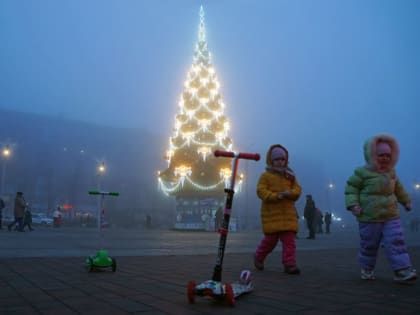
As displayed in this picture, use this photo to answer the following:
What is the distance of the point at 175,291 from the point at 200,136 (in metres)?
25.1

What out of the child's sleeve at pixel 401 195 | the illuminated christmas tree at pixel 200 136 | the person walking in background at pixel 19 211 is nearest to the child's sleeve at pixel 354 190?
the child's sleeve at pixel 401 195

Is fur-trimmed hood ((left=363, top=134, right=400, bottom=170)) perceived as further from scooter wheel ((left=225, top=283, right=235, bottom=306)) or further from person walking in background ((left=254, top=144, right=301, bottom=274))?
scooter wheel ((left=225, top=283, right=235, bottom=306))

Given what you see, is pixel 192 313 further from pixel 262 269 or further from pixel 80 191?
pixel 80 191

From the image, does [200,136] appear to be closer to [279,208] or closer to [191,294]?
[279,208]

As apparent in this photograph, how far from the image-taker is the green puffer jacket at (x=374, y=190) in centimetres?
565

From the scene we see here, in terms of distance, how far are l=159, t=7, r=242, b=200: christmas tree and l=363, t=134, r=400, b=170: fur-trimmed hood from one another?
2319 centimetres

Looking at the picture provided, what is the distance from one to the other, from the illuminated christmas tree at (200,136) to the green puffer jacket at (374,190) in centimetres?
2345

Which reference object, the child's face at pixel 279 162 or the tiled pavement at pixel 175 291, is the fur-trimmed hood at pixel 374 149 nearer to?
the child's face at pixel 279 162

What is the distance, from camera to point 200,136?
29375 millimetres

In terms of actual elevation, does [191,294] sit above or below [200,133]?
below

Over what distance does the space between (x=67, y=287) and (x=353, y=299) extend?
9.18 feet

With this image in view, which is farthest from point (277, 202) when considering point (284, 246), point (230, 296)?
point (230, 296)

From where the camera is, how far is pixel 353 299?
4105 millimetres

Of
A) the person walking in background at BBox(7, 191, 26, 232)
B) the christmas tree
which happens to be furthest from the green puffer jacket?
the christmas tree
